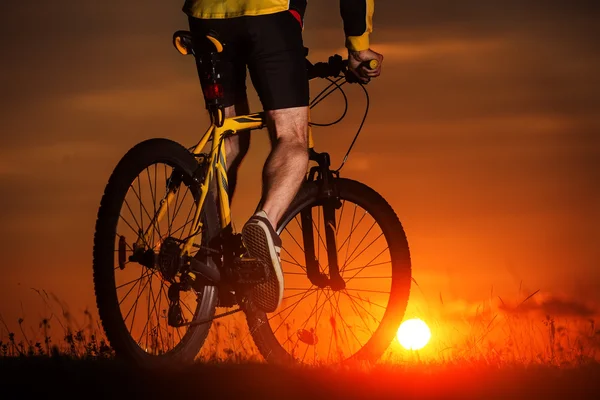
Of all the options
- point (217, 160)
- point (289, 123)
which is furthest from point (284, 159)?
point (217, 160)

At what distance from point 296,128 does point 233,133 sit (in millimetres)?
346

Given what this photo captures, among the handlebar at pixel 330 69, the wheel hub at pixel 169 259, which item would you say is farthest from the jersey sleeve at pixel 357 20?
the wheel hub at pixel 169 259

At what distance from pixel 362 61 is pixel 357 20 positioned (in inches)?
10.1

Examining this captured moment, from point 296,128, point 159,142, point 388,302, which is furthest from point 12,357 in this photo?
point 388,302

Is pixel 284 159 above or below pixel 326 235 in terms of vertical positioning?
above

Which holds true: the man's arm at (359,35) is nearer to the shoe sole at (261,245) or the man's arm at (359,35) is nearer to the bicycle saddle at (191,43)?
the bicycle saddle at (191,43)

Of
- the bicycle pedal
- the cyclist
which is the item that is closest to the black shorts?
the cyclist

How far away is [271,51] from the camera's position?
6.09m

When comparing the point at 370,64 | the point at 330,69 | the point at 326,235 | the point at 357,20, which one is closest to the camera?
the point at 357,20

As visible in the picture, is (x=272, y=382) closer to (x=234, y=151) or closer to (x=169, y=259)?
(x=169, y=259)

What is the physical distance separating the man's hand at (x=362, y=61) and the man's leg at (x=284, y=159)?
0.59 m

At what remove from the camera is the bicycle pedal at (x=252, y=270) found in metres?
6.00

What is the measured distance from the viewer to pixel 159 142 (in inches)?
231

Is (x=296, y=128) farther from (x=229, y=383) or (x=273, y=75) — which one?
(x=229, y=383)
